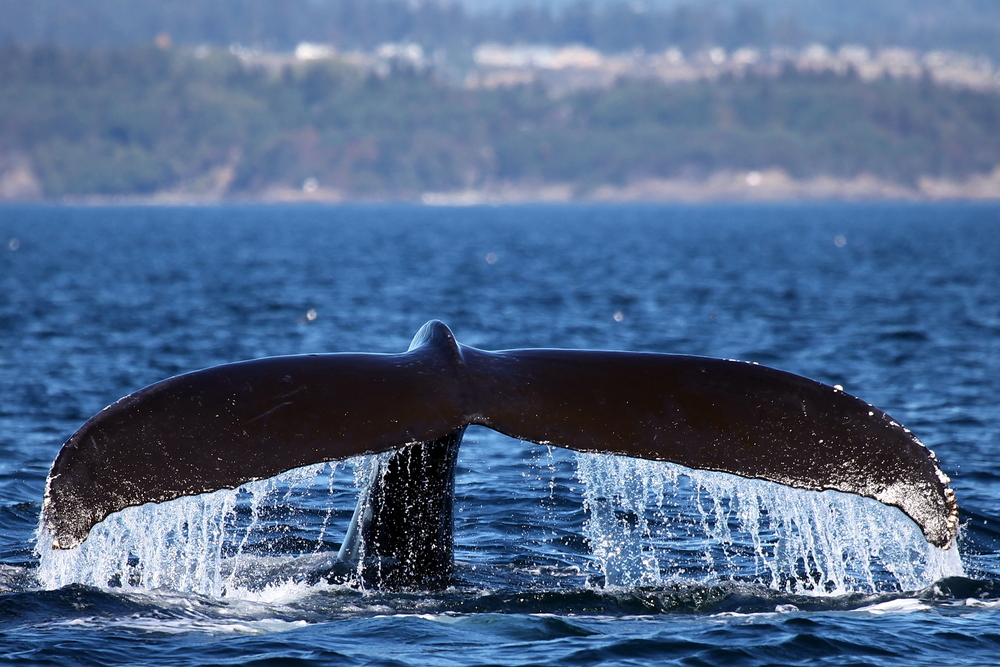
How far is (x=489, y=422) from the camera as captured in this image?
16.6 ft

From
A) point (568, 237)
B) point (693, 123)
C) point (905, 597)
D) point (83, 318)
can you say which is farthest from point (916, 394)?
point (693, 123)

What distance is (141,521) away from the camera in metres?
5.75

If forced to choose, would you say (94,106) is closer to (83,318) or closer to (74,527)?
(83,318)

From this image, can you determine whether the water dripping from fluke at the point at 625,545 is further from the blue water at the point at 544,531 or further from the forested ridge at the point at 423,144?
the forested ridge at the point at 423,144

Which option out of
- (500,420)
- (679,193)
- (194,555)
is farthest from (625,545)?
(679,193)

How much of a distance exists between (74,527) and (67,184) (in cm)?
18031

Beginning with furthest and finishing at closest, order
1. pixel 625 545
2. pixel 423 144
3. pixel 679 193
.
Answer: pixel 423 144 < pixel 679 193 < pixel 625 545

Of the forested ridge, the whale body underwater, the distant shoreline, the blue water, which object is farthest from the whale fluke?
the forested ridge

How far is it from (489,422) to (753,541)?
306 centimetres

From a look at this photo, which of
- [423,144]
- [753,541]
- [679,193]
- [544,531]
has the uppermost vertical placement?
[423,144]

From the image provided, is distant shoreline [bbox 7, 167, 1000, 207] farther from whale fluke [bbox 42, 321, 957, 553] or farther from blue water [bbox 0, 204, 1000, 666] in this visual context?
whale fluke [bbox 42, 321, 957, 553]

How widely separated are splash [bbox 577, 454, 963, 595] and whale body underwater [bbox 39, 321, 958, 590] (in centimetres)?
17

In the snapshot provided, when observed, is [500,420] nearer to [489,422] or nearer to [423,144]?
[489,422]

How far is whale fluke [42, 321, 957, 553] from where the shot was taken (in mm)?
4867
